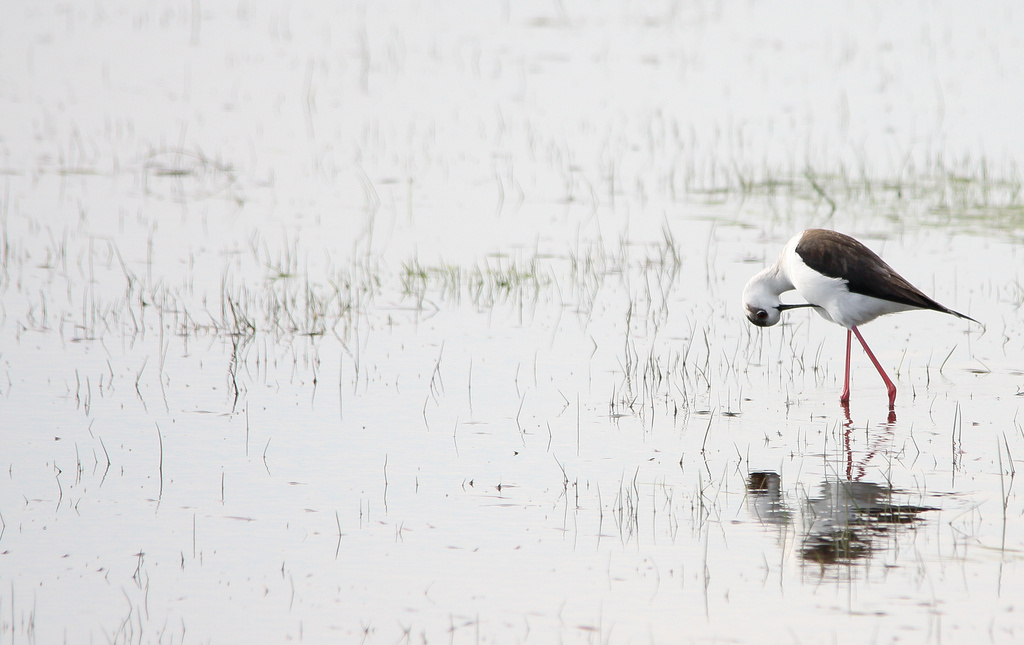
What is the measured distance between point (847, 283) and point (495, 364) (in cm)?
229

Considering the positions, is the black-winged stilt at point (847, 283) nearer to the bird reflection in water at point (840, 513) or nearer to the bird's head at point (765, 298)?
the bird's head at point (765, 298)

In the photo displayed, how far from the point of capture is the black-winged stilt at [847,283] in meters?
8.10

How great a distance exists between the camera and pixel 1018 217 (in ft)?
40.7

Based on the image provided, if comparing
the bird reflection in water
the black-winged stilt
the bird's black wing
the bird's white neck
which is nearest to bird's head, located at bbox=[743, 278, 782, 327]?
the bird's white neck

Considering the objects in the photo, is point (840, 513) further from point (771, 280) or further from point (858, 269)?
point (771, 280)

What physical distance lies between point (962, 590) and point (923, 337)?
4.38 m

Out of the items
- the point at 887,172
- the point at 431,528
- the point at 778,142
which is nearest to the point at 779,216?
the point at 887,172

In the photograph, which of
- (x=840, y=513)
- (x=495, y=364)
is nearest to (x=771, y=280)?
(x=495, y=364)

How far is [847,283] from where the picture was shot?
8.26 meters

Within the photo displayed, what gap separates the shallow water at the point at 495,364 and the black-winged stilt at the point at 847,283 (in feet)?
1.34

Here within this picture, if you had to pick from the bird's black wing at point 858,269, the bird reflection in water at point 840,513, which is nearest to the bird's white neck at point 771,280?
the bird's black wing at point 858,269

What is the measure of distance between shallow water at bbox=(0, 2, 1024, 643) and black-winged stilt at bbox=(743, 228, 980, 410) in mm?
407

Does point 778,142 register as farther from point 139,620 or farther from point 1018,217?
point 139,620

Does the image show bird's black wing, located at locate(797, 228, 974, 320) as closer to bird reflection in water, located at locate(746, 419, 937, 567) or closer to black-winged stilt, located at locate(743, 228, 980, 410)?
black-winged stilt, located at locate(743, 228, 980, 410)
